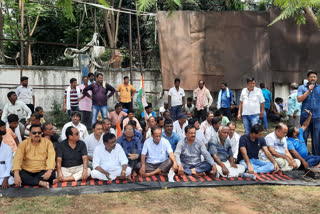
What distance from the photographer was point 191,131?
17.6ft

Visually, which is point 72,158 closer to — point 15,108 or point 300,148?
point 15,108

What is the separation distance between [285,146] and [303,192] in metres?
1.40

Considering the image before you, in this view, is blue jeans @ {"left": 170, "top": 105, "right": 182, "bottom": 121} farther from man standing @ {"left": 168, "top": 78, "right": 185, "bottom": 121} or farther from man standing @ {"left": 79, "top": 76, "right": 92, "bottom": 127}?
man standing @ {"left": 79, "top": 76, "right": 92, "bottom": 127}

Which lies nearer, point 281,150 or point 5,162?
point 5,162

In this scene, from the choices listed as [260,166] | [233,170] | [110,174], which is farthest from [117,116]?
[260,166]

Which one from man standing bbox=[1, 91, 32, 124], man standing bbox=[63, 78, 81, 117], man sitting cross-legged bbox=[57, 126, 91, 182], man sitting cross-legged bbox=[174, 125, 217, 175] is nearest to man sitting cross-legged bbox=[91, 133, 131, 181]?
man sitting cross-legged bbox=[57, 126, 91, 182]

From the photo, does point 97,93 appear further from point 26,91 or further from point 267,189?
point 267,189

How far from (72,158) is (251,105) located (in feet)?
12.4

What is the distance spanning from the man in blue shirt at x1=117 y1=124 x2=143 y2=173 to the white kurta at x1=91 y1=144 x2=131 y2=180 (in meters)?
0.33

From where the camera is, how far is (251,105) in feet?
22.3

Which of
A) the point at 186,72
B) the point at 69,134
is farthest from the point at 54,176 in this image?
the point at 186,72

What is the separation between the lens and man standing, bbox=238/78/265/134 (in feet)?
22.3

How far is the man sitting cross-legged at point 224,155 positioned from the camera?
17.2 ft

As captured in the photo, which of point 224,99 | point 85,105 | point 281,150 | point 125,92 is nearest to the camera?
point 281,150
